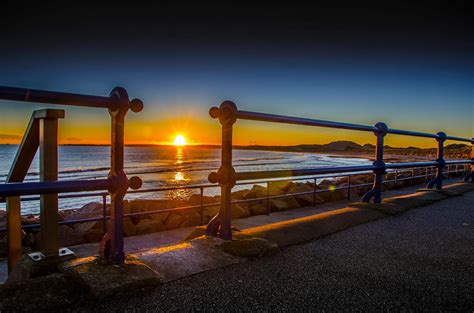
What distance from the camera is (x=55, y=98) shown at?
1819 millimetres

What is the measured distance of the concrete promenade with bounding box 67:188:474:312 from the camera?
1.71 m

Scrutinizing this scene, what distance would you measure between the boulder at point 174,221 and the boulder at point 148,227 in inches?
7.9

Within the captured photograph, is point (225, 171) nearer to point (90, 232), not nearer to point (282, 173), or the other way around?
point (282, 173)

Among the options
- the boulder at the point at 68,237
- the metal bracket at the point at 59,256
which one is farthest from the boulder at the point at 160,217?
the metal bracket at the point at 59,256

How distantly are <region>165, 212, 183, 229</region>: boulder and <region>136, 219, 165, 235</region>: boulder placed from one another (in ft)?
0.66

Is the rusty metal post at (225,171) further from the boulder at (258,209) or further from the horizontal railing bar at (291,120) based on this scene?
the boulder at (258,209)

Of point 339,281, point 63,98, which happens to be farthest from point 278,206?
point 63,98

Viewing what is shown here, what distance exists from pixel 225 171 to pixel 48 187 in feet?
3.93

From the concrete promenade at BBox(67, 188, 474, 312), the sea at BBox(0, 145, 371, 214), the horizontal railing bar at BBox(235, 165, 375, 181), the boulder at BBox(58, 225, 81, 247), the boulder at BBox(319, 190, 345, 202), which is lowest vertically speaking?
the sea at BBox(0, 145, 371, 214)

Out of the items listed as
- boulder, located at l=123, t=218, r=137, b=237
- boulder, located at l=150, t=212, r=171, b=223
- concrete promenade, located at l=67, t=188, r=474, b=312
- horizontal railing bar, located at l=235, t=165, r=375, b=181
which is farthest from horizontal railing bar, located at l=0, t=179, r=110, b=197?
boulder, located at l=150, t=212, r=171, b=223

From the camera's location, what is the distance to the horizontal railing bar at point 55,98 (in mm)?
1677

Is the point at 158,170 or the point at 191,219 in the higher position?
the point at 191,219

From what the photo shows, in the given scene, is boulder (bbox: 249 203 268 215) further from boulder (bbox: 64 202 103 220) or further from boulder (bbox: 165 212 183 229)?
boulder (bbox: 64 202 103 220)

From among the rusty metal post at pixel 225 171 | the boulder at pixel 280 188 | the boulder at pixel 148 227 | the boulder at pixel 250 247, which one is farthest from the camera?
the boulder at pixel 280 188
